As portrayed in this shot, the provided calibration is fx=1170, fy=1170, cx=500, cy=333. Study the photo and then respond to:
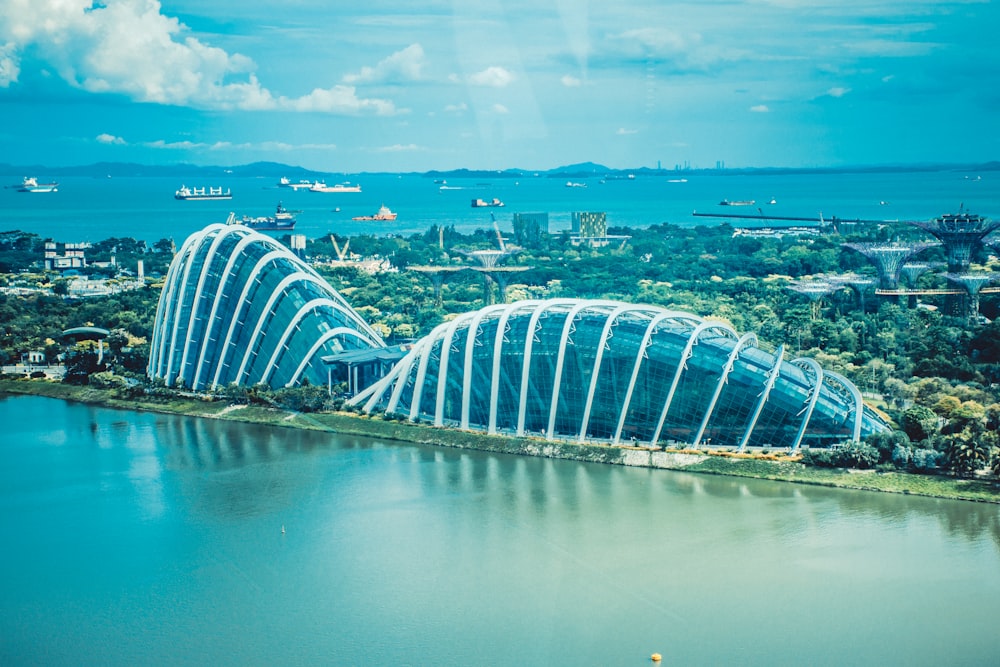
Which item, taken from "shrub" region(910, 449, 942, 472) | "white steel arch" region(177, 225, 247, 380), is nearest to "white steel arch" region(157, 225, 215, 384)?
"white steel arch" region(177, 225, 247, 380)

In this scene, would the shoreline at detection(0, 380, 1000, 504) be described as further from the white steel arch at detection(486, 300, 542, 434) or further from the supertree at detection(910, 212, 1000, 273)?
the supertree at detection(910, 212, 1000, 273)

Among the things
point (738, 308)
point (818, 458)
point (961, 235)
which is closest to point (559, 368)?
point (818, 458)

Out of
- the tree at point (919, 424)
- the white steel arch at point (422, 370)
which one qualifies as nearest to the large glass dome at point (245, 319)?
the white steel arch at point (422, 370)

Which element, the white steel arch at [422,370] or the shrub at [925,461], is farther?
the white steel arch at [422,370]

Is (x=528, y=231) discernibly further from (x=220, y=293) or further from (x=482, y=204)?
(x=482, y=204)

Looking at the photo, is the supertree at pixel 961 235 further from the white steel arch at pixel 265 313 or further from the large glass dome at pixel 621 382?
the white steel arch at pixel 265 313

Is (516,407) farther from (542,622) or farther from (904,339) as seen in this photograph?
(904,339)

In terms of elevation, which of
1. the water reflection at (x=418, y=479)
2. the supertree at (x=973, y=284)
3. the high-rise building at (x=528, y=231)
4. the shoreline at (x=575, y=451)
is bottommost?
the water reflection at (x=418, y=479)

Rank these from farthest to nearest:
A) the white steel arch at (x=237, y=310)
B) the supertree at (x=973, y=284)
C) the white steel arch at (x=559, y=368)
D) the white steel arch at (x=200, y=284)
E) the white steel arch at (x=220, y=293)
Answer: the supertree at (x=973, y=284) < the white steel arch at (x=200, y=284) < the white steel arch at (x=220, y=293) < the white steel arch at (x=237, y=310) < the white steel arch at (x=559, y=368)
